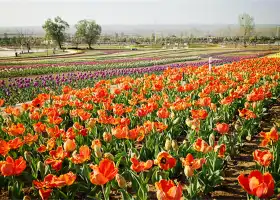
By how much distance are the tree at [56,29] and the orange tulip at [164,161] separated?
73532 mm

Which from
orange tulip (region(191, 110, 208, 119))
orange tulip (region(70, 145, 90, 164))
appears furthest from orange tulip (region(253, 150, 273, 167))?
orange tulip (region(70, 145, 90, 164))

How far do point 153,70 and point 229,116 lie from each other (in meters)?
13.1

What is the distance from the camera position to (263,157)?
2.88m

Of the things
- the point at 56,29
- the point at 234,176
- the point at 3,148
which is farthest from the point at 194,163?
the point at 56,29

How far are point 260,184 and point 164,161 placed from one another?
1.09m

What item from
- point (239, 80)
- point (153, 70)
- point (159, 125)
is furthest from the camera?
point (153, 70)

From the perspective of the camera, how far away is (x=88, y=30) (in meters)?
80.8

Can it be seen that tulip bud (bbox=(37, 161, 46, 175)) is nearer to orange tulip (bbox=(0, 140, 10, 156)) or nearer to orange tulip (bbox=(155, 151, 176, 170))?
orange tulip (bbox=(0, 140, 10, 156))

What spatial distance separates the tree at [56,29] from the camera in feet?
239

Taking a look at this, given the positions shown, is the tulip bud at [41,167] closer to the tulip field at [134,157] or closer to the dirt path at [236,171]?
the tulip field at [134,157]

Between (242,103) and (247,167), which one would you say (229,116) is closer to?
(242,103)

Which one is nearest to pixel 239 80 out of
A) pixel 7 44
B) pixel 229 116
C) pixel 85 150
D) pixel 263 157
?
pixel 229 116

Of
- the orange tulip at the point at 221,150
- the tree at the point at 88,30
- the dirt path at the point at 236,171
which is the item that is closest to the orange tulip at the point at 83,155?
the orange tulip at the point at 221,150

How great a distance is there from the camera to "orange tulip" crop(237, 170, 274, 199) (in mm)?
2070
